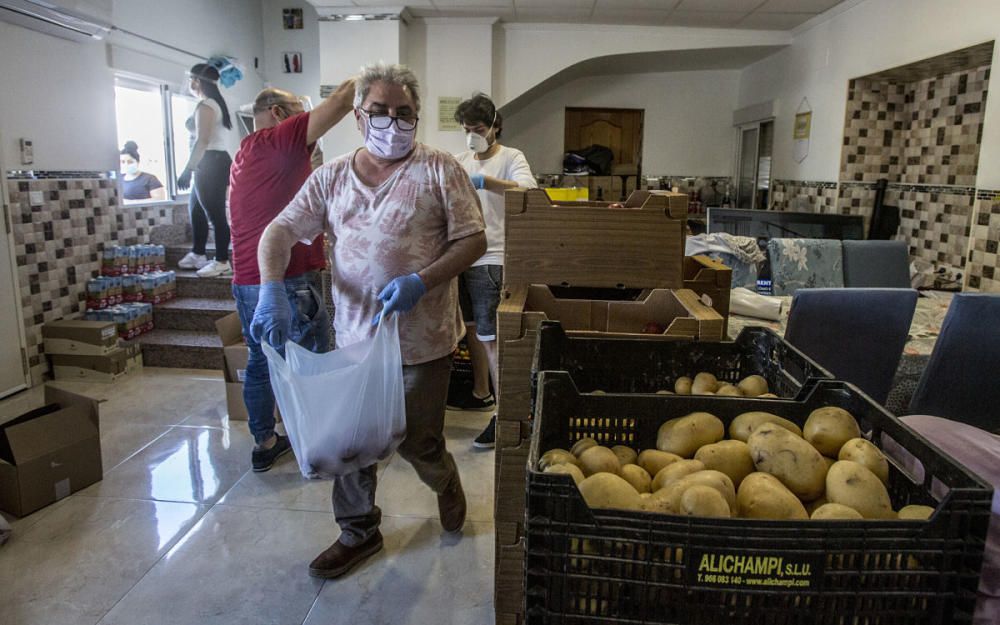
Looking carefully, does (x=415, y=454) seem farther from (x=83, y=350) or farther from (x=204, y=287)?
(x=204, y=287)

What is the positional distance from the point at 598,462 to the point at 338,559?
142 centimetres

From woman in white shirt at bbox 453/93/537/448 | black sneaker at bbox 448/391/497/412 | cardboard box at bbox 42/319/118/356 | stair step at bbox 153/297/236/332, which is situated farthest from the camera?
stair step at bbox 153/297/236/332

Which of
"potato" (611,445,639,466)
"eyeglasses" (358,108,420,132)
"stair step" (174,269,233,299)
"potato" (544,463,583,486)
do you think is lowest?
"stair step" (174,269,233,299)

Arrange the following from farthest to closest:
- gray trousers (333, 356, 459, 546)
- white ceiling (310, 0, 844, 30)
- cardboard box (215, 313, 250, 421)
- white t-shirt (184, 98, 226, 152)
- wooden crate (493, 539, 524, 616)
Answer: white ceiling (310, 0, 844, 30) < white t-shirt (184, 98, 226, 152) < cardboard box (215, 313, 250, 421) < gray trousers (333, 356, 459, 546) < wooden crate (493, 539, 524, 616)

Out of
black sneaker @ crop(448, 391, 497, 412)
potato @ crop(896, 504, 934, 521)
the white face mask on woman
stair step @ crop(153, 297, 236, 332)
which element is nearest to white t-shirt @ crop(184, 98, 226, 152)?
stair step @ crop(153, 297, 236, 332)

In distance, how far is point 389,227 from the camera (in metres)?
1.85

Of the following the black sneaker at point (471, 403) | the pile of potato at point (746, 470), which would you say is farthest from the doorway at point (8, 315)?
the pile of potato at point (746, 470)

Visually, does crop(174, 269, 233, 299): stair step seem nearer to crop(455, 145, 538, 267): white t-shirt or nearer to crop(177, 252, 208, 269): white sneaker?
crop(177, 252, 208, 269): white sneaker

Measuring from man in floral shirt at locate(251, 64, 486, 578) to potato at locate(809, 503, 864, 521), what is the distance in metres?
1.21

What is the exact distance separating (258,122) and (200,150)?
7.39 feet

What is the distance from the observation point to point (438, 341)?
6.49 ft

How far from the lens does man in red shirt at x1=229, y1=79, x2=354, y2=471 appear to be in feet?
8.12

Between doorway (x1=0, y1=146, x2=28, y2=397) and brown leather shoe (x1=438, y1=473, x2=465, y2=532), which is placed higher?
doorway (x1=0, y1=146, x2=28, y2=397)

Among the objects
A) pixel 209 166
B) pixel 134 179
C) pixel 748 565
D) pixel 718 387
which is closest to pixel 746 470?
pixel 748 565
